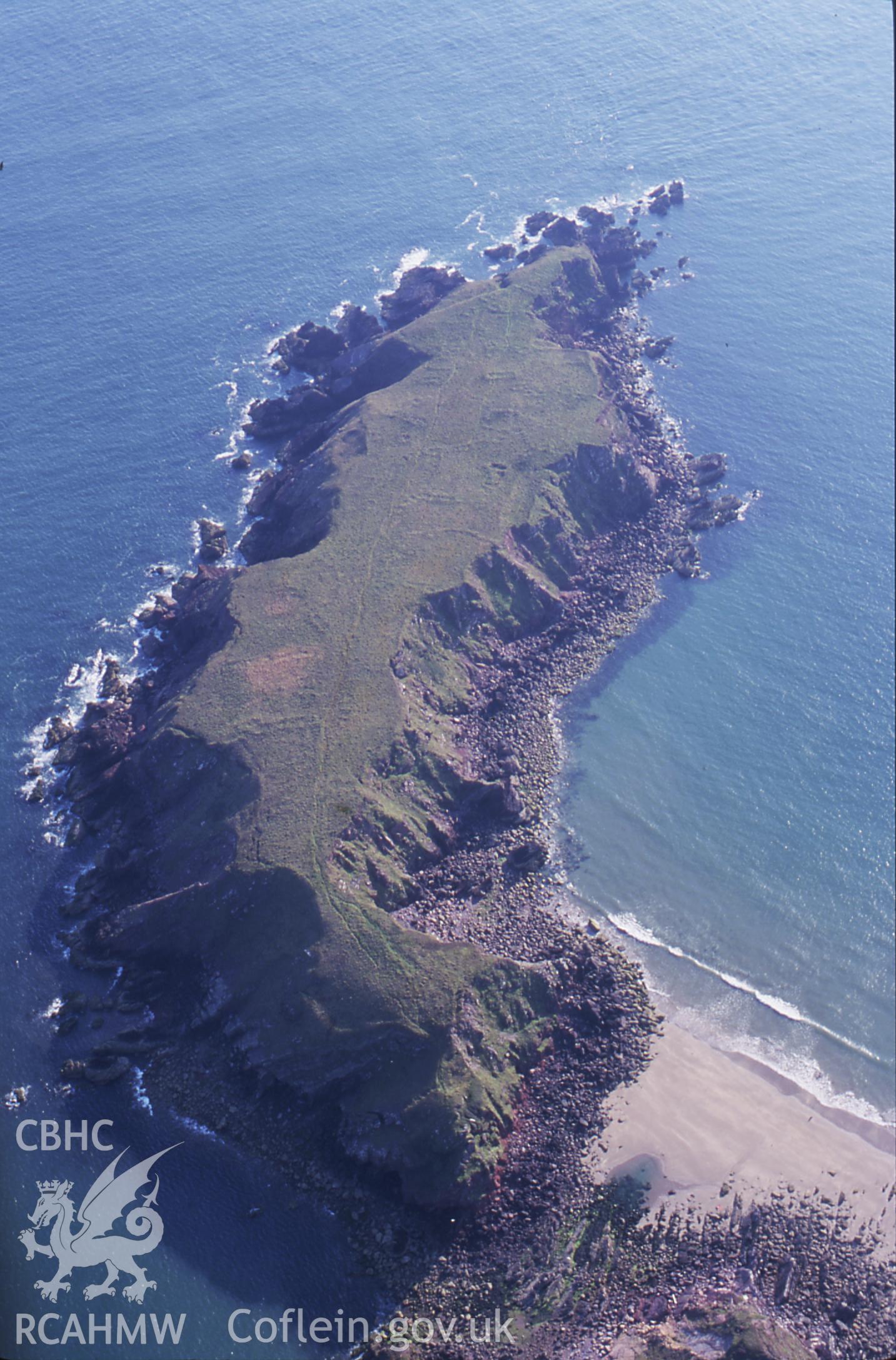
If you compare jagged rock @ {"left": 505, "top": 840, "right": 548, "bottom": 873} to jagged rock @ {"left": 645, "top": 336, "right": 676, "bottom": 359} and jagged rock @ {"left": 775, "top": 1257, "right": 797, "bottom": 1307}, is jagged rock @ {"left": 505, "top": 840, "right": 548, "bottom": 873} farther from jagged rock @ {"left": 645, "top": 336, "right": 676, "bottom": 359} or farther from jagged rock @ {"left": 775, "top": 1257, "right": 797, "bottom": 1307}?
jagged rock @ {"left": 645, "top": 336, "right": 676, "bottom": 359}

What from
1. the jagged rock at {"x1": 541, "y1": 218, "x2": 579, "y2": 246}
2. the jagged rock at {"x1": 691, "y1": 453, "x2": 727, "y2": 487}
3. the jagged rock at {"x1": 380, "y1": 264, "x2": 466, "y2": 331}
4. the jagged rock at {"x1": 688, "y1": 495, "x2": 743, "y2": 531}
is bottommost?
the jagged rock at {"x1": 688, "y1": 495, "x2": 743, "y2": 531}

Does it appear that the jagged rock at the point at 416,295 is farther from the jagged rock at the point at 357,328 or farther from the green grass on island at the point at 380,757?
the green grass on island at the point at 380,757

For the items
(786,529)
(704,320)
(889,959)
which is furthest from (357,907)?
(704,320)

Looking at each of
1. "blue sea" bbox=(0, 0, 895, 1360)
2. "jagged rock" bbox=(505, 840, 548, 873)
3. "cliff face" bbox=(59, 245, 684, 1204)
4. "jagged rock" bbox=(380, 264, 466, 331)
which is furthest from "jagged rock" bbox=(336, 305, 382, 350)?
"jagged rock" bbox=(505, 840, 548, 873)

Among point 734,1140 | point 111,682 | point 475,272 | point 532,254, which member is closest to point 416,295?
point 475,272

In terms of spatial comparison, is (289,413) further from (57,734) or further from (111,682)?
(57,734)

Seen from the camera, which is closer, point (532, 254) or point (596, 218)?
point (532, 254)
